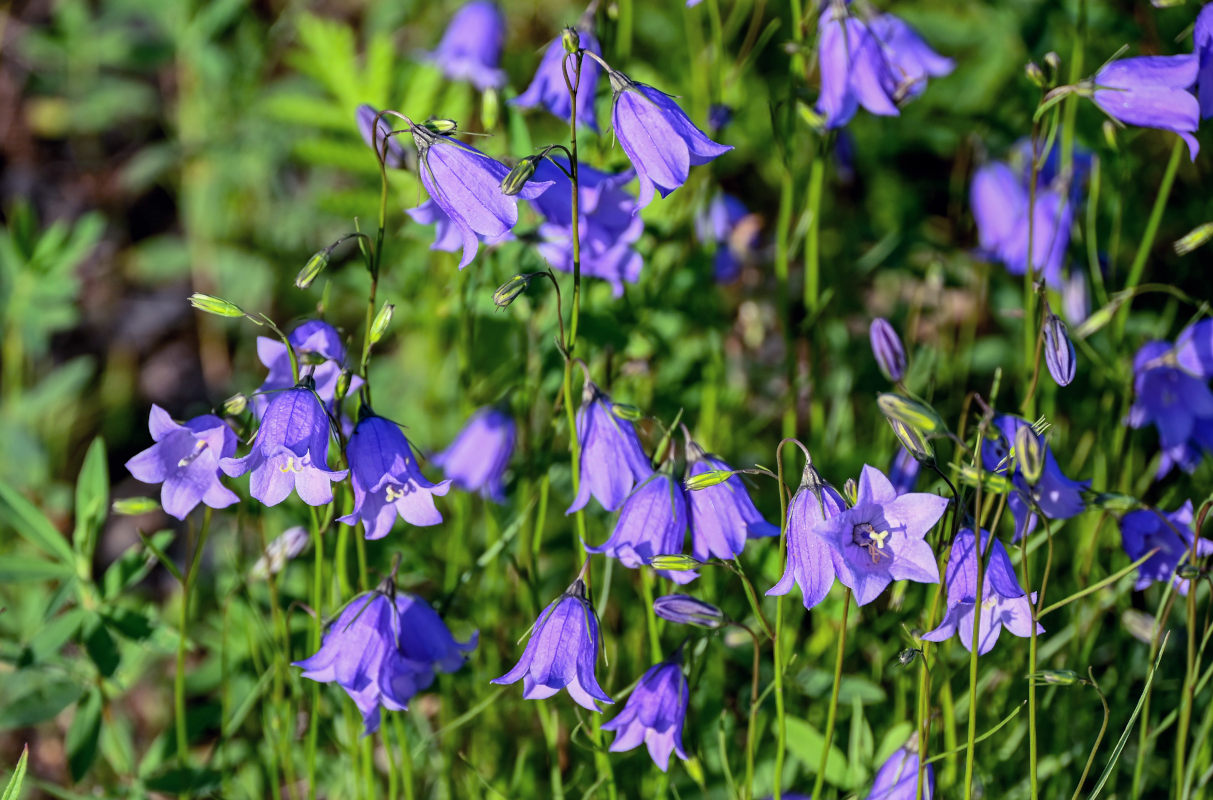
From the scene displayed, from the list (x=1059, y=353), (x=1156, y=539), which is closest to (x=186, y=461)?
(x=1059, y=353)

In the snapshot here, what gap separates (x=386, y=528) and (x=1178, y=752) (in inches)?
55.9

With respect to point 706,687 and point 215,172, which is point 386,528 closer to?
point 706,687

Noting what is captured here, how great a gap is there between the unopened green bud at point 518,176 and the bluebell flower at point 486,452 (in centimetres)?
79

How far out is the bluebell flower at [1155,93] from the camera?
5.81 feet

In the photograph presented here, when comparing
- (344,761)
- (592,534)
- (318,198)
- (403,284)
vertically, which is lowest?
(344,761)

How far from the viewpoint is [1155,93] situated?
180 cm

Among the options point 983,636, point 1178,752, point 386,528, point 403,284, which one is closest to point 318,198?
point 403,284

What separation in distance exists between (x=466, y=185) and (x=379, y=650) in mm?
767

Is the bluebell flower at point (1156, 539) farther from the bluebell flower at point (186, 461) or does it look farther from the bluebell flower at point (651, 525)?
the bluebell flower at point (186, 461)

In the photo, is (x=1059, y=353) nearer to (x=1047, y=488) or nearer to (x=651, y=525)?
(x=1047, y=488)

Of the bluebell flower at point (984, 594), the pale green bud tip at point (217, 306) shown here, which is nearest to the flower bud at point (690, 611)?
the bluebell flower at point (984, 594)

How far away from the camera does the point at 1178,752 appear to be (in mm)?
1729

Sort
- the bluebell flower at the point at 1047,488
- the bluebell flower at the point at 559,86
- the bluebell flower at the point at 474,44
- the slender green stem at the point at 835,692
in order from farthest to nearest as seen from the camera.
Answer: the bluebell flower at the point at 474,44
the bluebell flower at the point at 559,86
the bluebell flower at the point at 1047,488
the slender green stem at the point at 835,692

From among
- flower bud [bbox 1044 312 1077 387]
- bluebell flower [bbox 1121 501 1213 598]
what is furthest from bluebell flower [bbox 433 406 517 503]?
bluebell flower [bbox 1121 501 1213 598]
